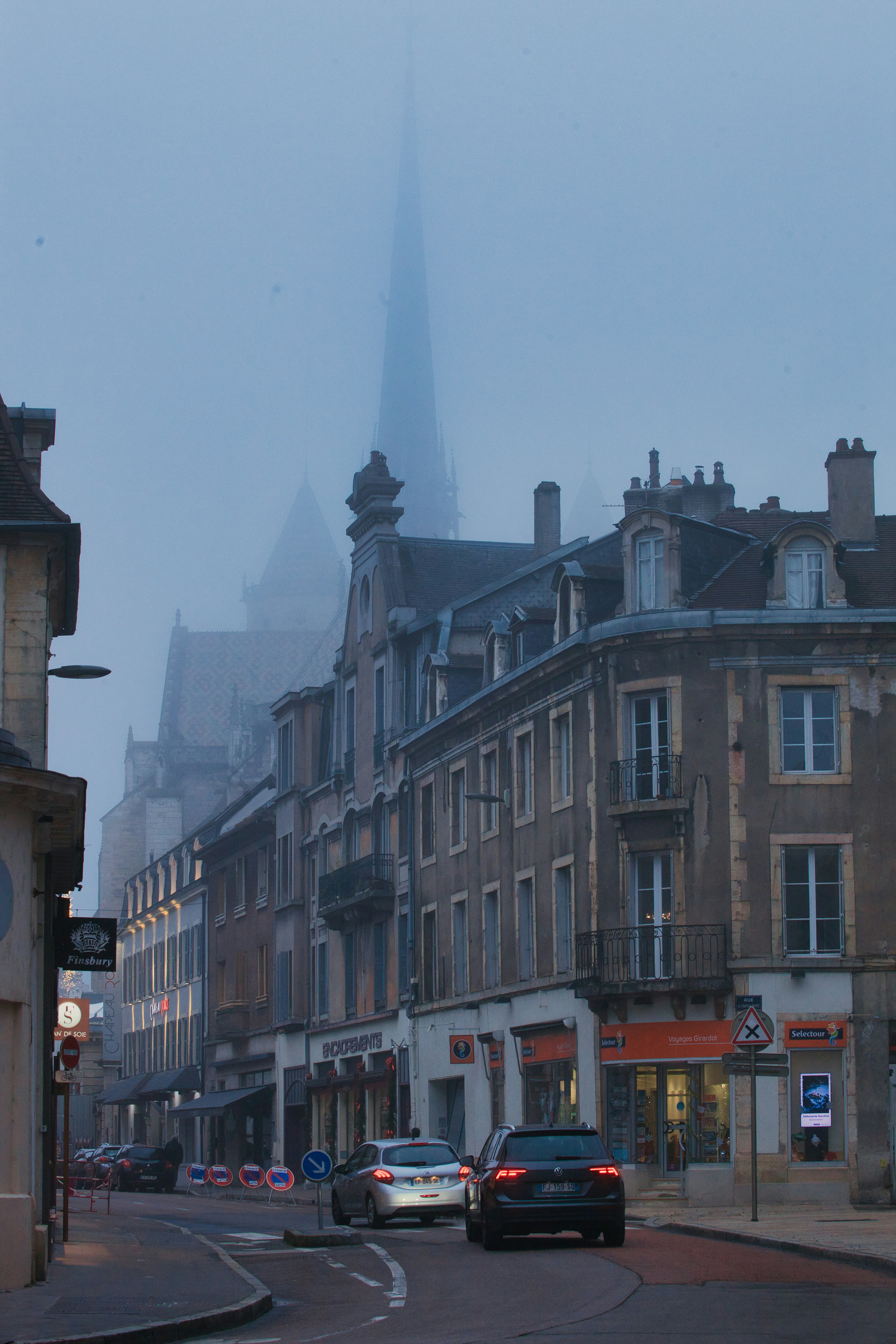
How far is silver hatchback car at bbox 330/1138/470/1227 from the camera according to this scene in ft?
92.4

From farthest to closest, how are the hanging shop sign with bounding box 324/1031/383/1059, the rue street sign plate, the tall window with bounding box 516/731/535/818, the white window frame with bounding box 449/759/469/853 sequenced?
the hanging shop sign with bounding box 324/1031/383/1059 < the white window frame with bounding box 449/759/469/853 < the tall window with bounding box 516/731/535/818 < the rue street sign plate

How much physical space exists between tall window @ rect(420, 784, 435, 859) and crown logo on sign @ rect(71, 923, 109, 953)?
2440 cm

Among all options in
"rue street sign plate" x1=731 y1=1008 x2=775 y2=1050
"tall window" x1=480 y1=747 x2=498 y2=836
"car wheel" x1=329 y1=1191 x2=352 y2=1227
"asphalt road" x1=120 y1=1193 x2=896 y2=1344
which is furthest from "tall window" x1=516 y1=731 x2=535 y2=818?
"asphalt road" x1=120 y1=1193 x2=896 y2=1344

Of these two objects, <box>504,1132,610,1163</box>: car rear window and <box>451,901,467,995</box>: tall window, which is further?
<box>451,901,467,995</box>: tall window

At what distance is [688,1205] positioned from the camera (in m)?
33.5

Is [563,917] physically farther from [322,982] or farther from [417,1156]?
[322,982]

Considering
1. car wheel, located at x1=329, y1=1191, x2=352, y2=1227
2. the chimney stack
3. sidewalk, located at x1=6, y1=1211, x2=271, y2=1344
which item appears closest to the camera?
sidewalk, located at x1=6, y1=1211, x2=271, y2=1344

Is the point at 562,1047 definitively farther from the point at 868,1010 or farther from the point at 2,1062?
the point at 2,1062

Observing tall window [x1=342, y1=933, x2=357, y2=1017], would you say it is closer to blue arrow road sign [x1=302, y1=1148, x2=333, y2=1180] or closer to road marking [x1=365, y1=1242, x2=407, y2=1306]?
blue arrow road sign [x1=302, y1=1148, x2=333, y2=1180]

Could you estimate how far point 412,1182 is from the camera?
1113 inches

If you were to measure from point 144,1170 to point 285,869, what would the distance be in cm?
1068

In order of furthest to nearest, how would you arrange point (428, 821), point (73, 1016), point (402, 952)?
1. point (402, 952)
2. point (428, 821)
3. point (73, 1016)

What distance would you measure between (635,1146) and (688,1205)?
237cm

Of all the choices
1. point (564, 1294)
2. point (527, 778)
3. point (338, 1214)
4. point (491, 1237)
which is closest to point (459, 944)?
point (527, 778)
